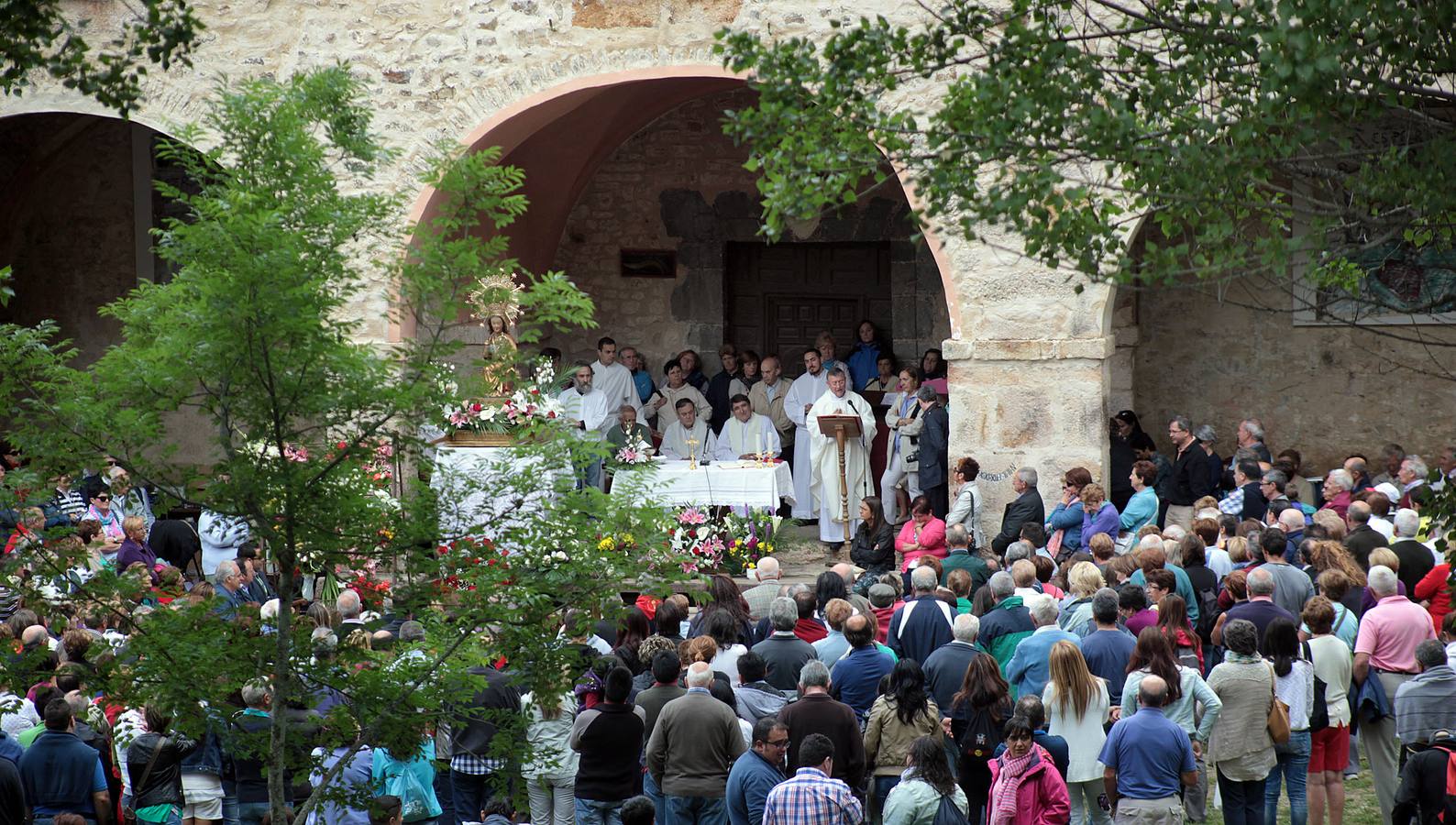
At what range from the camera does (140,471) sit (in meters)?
5.09

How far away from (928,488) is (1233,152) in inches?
326

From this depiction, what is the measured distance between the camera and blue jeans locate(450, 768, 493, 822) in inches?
284

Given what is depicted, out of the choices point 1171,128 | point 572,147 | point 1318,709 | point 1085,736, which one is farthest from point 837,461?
point 1171,128

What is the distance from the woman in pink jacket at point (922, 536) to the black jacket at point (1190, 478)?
2.25m

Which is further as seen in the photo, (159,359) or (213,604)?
(213,604)

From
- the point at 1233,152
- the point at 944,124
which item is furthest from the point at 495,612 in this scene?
the point at 1233,152

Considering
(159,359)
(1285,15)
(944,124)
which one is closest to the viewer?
(1285,15)

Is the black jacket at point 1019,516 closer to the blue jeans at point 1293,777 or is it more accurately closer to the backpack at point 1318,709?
the backpack at point 1318,709

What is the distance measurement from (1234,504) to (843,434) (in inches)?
142

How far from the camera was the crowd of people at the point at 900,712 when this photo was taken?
6297 mm

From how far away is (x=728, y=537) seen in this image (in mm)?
12461

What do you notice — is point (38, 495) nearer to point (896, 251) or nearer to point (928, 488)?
point (928, 488)

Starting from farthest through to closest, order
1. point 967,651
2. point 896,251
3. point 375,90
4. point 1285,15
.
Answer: point 896,251 < point 375,90 < point 967,651 < point 1285,15

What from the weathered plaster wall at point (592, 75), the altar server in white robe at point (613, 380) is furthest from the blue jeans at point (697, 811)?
the altar server in white robe at point (613, 380)
